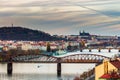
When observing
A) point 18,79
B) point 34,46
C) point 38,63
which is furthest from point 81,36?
point 18,79

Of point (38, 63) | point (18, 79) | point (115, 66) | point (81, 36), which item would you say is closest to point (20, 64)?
point (38, 63)

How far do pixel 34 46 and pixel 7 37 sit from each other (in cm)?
4252

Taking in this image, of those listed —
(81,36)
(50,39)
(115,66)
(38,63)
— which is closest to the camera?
(115,66)

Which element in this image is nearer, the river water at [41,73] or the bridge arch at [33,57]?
the river water at [41,73]

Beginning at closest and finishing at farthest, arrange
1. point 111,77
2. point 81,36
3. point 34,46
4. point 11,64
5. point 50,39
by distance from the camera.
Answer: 1. point 111,77
2. point 11,64
3. point 34,46
4. point 50,39
5. point 81,36

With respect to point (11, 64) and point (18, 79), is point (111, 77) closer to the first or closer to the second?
→ point (18, 79)

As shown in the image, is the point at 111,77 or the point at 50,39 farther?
the point at 50,39

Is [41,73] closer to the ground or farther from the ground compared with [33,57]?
farther from the ground

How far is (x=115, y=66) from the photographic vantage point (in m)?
25.0

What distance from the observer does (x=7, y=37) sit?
159m

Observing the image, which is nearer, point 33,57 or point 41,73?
point 41,73

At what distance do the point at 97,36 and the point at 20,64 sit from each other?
4868 inches

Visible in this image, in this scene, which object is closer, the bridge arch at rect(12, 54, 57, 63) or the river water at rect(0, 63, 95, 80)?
the river water at rect(0, 63, 95, 80)

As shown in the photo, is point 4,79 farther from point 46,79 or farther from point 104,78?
point 104,78
